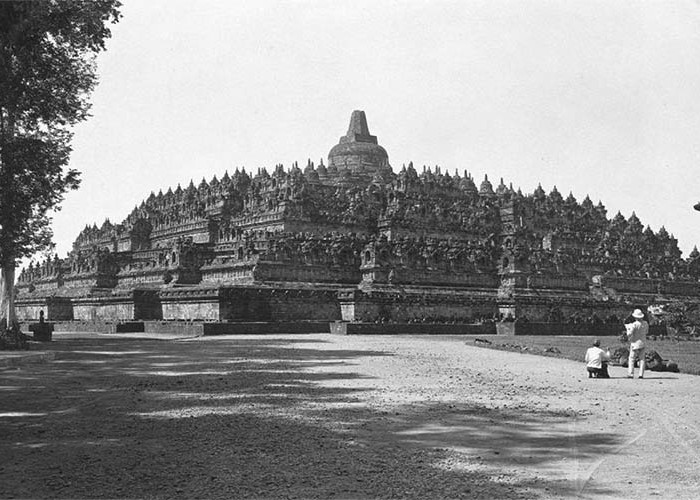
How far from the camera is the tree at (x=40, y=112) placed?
22.1 metres

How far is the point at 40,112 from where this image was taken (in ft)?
A: 80.7

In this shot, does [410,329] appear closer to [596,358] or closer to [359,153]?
[596,358]

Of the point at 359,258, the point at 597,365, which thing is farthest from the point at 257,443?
the point at 359,258

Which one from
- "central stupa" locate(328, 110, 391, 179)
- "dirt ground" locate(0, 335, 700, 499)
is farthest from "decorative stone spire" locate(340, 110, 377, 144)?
"dirt ground" locate(0, 335, 700, 499)

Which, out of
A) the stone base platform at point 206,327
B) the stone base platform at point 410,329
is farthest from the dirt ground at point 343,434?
the stone base platform at point 410,329

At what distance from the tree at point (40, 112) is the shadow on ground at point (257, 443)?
35.4 ft

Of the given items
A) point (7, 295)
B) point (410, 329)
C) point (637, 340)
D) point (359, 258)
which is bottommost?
point (410, 329)

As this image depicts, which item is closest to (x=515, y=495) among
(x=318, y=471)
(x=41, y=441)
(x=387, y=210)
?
(x=318, y=471)

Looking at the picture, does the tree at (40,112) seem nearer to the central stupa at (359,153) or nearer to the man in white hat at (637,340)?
the man in white hat at (637,340)

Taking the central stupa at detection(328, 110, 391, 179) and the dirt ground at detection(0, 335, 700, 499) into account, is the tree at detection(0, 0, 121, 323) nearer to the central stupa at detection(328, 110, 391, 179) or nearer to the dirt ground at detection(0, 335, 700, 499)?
the dirt ground at detection(0, 335, 700, 499)

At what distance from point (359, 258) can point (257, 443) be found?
43262 mm

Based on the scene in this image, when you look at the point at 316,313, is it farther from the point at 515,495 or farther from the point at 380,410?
the point at 515,495

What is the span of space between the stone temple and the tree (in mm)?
14985

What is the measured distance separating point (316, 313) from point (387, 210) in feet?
89.1
